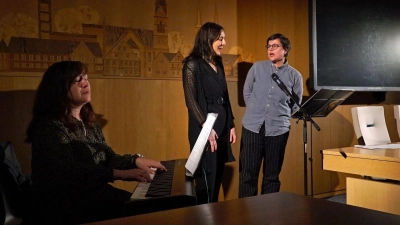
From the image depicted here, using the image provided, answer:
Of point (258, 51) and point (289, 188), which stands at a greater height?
point (258, 51)

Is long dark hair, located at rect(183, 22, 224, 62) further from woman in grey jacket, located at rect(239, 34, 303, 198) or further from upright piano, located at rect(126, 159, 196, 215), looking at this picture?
upright piano, located at rect(126, 159, 196, 215)

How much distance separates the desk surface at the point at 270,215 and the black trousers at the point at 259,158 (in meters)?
2.28

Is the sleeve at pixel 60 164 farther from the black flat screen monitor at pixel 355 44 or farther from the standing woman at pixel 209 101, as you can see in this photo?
the black flat screen monitor at pixel 355 44

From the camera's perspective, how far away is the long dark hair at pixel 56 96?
1.95 meters

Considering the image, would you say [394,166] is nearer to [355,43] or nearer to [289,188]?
[289,188]

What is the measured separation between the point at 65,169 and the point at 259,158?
6.60 ft

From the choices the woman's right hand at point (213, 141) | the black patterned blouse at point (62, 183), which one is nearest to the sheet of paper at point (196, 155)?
the black patterned blouse at point (62, 183)

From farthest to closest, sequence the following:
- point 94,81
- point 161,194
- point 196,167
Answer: point 94,81 < point 196,167 < point 161,194

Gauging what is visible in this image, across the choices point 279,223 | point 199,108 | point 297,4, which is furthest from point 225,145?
→ point 279,223

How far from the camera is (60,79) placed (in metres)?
2.02

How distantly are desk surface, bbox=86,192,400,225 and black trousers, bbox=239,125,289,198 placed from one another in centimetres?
228

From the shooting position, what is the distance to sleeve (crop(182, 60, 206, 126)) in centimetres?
305

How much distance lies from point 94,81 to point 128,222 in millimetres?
2414

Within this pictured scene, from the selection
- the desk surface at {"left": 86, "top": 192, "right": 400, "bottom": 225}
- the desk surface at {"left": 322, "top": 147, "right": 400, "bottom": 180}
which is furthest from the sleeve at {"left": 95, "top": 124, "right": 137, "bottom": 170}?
the desk surface at {"left": 322, "top": 147, "right": 400, "bottom": 180}
